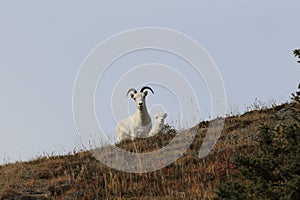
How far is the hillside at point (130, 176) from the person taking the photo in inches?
478

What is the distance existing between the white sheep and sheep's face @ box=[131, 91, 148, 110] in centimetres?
69

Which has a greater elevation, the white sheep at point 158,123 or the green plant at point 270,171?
the white sheep at point 158,123

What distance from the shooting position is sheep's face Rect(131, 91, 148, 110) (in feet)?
69.2

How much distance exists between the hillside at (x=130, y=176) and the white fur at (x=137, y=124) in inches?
129

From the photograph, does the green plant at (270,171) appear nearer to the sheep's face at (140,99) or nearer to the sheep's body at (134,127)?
the sheep's body at (134,127)

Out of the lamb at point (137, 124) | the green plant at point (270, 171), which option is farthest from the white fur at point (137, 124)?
the green plant at point (270, 171)

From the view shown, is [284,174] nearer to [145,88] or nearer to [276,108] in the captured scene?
[276,108]

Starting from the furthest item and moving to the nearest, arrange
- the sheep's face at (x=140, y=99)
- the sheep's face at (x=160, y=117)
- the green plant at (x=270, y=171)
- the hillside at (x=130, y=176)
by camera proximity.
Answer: the sheep's face at (x=140, y=99) < the sheep's face at (x=160, y=117) < the hillside at (x=130, y=176) < the green plant at (x=270, y=171)

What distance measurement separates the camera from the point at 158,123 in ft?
65.8

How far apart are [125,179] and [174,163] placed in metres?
1.56

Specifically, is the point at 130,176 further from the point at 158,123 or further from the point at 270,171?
the point at 270,171

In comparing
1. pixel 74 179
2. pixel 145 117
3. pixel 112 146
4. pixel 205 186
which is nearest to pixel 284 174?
pixel 205 186

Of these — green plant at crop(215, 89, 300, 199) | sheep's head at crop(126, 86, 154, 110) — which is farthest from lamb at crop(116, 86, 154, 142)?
green plant at crop(215, 89, 300, 199)

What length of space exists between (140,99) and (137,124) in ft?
3.52
